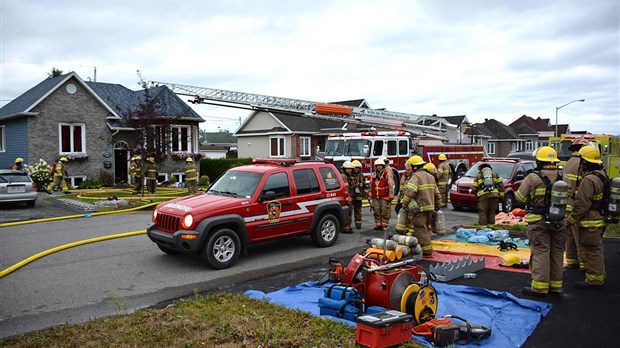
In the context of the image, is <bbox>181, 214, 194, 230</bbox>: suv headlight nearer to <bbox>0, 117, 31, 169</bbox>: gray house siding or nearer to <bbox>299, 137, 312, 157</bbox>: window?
<bbox>0, 117, 31, 169</bbox>: gray house siding

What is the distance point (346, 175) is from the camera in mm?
12797

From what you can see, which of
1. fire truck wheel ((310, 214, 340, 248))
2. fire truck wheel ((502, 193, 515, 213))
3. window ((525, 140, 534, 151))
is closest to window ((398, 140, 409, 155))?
fire truck wheel ((502, 193, 515, 213))

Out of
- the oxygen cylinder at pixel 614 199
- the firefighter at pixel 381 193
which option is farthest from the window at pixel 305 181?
the oxygen cylinder at pixel 614 199

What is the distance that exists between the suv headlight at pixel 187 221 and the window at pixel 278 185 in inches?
61.3

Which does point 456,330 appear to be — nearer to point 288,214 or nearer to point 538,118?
point 288,214

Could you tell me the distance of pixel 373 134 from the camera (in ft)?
65.9

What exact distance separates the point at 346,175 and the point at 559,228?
651 centimetres

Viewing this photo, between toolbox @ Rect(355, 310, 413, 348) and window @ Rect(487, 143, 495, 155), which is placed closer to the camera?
toolbox @ Rect(355, 310, 413, 348)

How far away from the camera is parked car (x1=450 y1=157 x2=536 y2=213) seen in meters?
16.2

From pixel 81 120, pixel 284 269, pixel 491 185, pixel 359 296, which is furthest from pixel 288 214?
pixel 81 120

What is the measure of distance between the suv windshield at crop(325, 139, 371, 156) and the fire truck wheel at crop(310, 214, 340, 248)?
9.39 metres

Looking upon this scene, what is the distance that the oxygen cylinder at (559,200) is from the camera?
6.55m

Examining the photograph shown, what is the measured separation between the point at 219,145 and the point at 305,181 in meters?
55.6

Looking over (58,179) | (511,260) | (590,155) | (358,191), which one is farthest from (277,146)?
(590,155)
